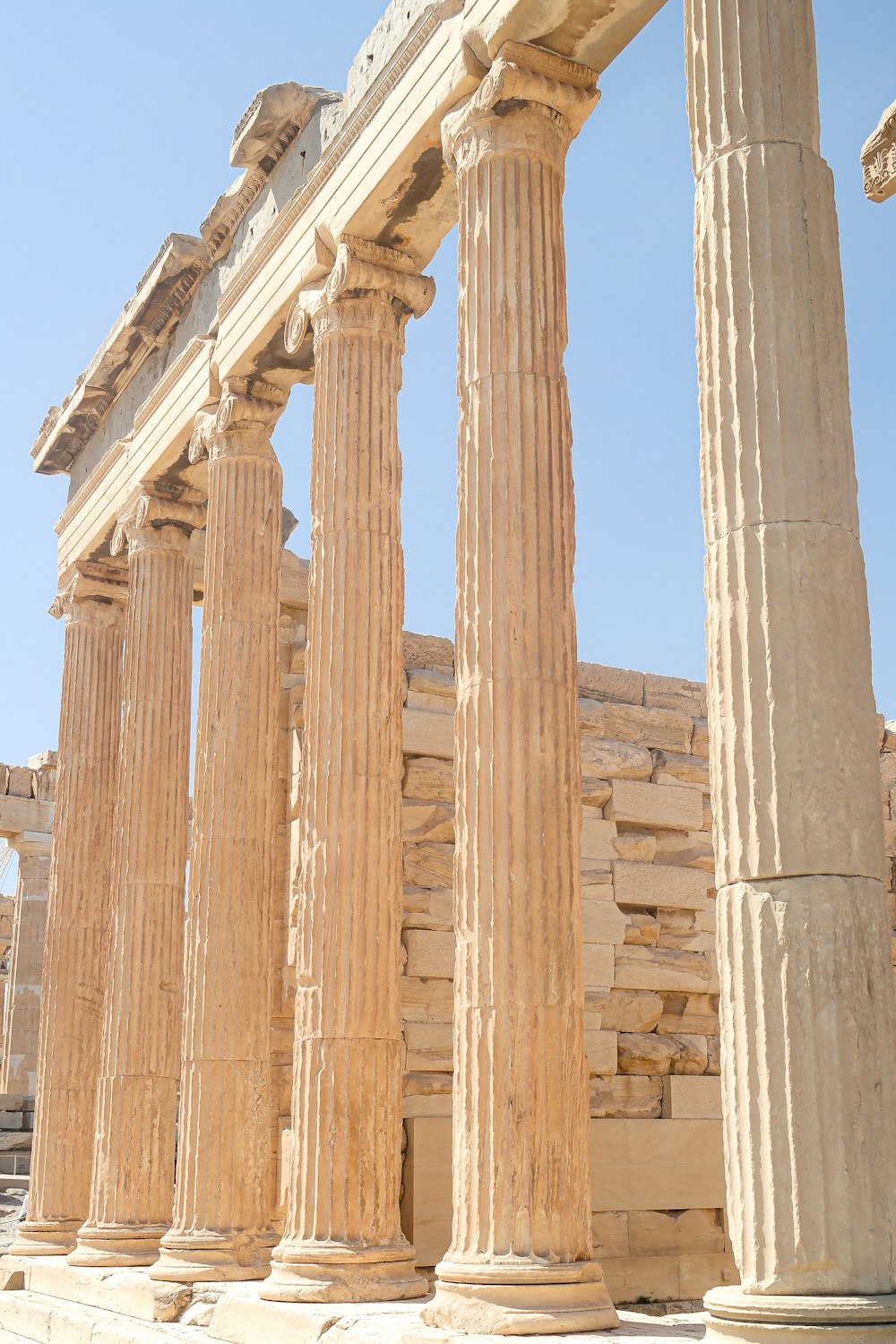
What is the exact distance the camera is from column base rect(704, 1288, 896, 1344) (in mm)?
9516

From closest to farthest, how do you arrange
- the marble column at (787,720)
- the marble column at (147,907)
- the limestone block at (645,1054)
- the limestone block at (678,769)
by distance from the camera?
the marble column at (787,720) → the marble column at (147,907) → the limestone block at (645,1054) → the limestone block at (678,769)

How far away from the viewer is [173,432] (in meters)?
25.2

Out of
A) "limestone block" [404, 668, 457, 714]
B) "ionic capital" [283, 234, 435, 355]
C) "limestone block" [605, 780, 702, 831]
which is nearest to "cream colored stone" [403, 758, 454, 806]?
"limestone block" [404, 668, 457, 714]

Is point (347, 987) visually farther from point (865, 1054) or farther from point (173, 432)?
point (173, 432)

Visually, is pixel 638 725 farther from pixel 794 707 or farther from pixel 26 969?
pixel 26 969

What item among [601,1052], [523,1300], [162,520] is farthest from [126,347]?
[523,1300]

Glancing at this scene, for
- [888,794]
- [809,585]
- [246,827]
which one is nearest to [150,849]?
[246,827]

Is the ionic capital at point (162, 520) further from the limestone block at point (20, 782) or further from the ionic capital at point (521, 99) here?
the limestone block at point (20, 782)

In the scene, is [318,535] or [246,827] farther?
[246,827]

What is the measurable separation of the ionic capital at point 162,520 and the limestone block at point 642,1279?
13182 millimetres

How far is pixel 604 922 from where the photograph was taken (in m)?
24.0

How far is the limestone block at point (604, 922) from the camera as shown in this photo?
2389 cm

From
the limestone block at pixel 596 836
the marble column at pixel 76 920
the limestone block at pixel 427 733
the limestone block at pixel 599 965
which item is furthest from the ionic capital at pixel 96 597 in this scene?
the limestone block at pixel 599 965

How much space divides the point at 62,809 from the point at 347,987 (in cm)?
1266
